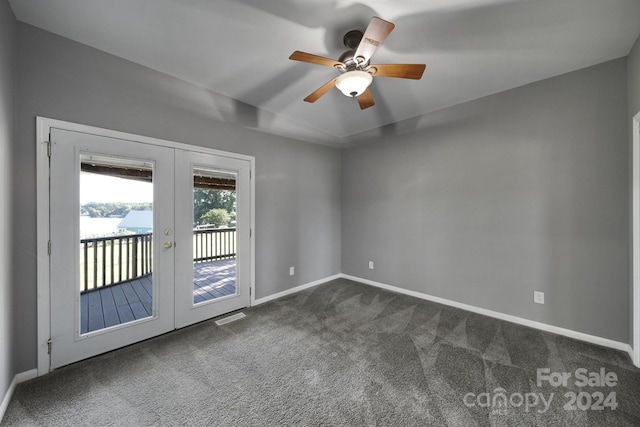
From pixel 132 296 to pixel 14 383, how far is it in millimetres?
855

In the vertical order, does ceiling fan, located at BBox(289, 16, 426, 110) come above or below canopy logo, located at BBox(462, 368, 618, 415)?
above

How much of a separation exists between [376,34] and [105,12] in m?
1.96

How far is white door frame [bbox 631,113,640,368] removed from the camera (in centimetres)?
200

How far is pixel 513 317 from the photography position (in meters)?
2.79

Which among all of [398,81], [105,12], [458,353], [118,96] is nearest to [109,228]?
[118,96]

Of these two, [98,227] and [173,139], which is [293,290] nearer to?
[98,227]

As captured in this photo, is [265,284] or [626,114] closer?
[626,114]

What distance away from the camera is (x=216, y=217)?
2924 millimetres

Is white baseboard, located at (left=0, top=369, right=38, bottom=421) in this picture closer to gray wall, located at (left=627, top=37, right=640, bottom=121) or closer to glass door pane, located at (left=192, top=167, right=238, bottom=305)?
glass door pane, located at (left=192, top=167, right=238, bottom=305)

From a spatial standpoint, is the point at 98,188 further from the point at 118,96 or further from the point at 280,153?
the point at 280,153

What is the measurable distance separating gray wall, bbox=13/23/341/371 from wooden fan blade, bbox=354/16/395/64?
1.93 m

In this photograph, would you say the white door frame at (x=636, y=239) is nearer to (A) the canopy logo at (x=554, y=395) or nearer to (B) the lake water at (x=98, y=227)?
(A) the canopy logo at (x=554, y=395)

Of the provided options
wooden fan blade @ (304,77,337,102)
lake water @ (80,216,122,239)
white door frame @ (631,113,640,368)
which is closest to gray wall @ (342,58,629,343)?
white door frame @ (631,113,640,368)

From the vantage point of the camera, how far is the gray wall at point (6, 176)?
5.08ft
